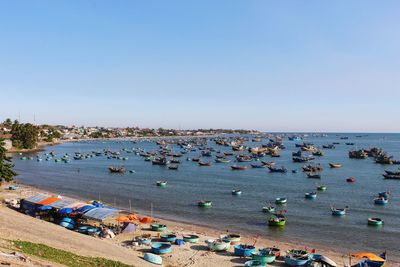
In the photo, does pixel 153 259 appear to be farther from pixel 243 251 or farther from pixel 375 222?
pixel 375 222

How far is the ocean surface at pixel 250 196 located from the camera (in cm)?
4466

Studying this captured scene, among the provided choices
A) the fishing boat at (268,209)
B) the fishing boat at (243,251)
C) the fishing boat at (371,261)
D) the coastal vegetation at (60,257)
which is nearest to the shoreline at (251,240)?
the fishing boat at (371,261)

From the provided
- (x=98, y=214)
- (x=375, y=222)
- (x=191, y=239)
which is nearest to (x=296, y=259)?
(x=191, y=239)

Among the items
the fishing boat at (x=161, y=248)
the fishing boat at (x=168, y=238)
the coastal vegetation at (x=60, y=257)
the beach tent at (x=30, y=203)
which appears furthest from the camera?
the beach tent at (x=30, y=203)

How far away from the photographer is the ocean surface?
147 feet

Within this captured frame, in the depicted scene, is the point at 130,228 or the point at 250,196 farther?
the point at 250,196

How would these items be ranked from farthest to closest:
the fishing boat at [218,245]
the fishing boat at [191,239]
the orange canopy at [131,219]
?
the orange canopy at [131,219] → the fishing boat at [191,239] → the fishing boat at [218,245]

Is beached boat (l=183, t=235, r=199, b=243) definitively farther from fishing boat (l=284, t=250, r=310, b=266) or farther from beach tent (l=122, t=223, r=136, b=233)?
fishing boat (l=284, t=250, r=310, b=266)

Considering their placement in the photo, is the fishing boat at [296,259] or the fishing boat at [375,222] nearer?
the fishing boat at [296,259]

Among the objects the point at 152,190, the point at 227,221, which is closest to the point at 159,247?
the point at 227,221

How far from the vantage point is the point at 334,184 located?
83250 millimetres

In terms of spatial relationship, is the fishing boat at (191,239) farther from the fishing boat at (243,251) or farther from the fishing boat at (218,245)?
the fishing boat at (243,251)

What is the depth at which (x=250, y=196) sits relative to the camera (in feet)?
220

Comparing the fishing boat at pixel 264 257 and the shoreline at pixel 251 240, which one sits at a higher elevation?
the fishing boat at pixel 264 257
